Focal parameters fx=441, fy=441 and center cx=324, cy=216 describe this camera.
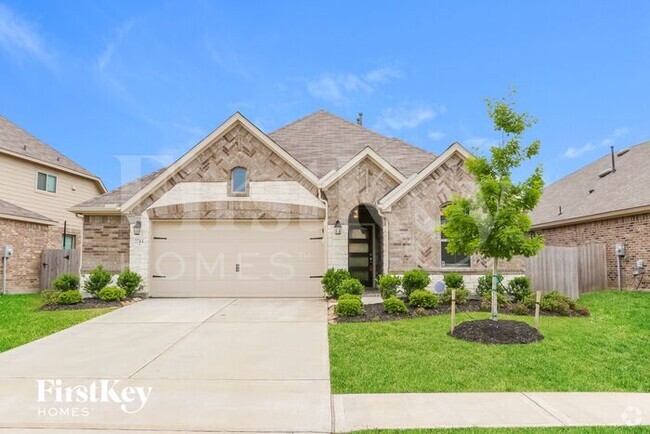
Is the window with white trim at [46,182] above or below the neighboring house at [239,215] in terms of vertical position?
above

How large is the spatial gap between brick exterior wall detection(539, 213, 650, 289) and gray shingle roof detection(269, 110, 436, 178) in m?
7.30

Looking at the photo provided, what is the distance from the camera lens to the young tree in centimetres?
877

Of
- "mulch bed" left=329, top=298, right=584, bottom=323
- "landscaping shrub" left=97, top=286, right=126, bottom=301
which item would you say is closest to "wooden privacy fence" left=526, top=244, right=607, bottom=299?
"mulch bed" left=329, top=298, right=584, bottom=323

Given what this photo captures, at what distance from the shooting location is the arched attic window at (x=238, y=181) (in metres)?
14.6

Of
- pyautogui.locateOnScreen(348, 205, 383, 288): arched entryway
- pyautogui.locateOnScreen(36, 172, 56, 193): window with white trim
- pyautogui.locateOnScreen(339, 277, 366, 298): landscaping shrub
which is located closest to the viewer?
pyautogui.locateOnScreen(339, 277, 366, 298): landscaping shrub

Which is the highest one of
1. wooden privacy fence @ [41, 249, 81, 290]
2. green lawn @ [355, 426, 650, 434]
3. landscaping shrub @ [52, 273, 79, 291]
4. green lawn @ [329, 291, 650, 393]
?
wooden privacy fence @ [41, 249, 81, 290]

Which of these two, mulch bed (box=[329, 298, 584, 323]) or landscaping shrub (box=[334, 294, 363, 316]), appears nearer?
mulch bed (box=[329, 298, 584, 323])

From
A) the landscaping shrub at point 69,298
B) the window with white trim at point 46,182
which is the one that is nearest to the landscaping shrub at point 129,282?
the landscaping shrub at point 69,298

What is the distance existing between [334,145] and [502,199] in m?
10.5

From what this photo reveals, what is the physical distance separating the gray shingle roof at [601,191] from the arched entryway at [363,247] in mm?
9173

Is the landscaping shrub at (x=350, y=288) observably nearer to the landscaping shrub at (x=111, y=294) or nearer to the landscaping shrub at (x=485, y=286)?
the landscaping shrub at (x=485, y=286)

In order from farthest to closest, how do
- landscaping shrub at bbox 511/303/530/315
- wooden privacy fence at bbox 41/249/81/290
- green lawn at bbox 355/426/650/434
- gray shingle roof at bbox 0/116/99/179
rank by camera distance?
gray shingle roof at bbox 0/116/99/179
wooden privacy fence at bbox 41/249/81/290
landscaping shrub at bbox 511/303/530/315
green lawn at bbox 355/426/650/434

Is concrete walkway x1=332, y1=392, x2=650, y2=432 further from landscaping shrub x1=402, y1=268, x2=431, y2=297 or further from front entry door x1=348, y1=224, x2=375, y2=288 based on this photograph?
front entry door x1=348, y1=224, x2=375, y2=288

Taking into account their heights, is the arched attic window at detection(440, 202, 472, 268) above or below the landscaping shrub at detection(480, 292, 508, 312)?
above
